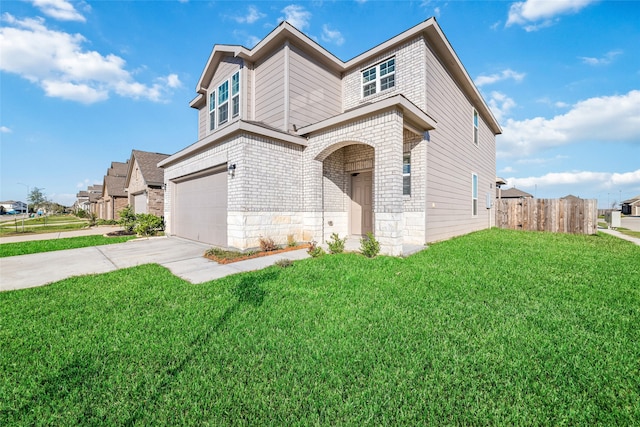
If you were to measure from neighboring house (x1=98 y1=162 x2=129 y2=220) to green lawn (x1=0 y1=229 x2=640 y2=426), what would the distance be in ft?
75.2

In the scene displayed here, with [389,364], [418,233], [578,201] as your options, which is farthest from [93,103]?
[578,201]

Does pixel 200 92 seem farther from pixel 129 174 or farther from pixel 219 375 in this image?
pixel 219 375

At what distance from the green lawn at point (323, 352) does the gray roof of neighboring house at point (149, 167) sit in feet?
45.6

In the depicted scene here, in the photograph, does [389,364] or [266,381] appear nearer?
[266,381]

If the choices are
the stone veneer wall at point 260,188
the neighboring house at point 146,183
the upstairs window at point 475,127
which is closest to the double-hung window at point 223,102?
the stone veneer wall at point 260,188

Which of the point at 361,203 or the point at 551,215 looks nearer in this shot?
the point at 361,203

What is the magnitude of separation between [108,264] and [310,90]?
8.16 metres

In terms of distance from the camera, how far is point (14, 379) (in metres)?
2.04

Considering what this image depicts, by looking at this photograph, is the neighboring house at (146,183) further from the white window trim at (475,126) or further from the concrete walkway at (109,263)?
the white window trim at (475,126)

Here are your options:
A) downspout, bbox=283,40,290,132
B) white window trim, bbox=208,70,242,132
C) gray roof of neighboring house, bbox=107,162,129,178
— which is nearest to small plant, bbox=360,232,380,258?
downspout, bbox=283,40,290,132

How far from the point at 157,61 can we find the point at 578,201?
19435mm

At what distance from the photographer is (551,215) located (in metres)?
11.8

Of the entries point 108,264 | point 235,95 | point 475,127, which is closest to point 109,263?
point 108,264

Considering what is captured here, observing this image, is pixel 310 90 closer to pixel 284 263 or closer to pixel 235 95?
pixel 235 95
